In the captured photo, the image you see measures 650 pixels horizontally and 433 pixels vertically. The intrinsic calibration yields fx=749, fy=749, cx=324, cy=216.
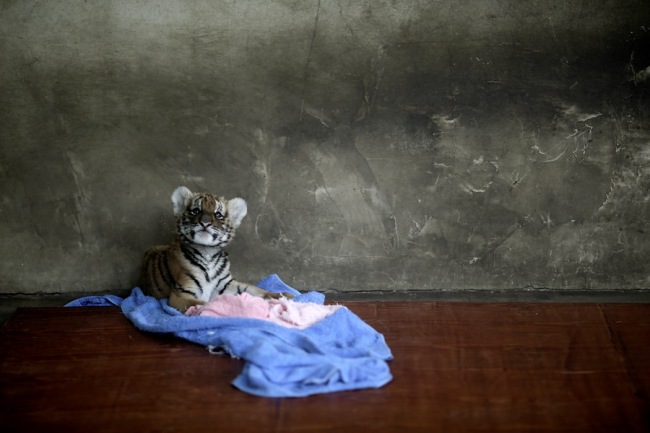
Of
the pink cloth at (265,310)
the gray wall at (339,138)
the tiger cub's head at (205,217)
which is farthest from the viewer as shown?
the gray wall at (339,138)

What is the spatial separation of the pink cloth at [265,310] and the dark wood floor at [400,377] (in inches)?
9.6

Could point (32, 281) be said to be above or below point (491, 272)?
below

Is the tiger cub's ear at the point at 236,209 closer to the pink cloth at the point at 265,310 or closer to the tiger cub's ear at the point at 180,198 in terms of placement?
the tiger cub's ear at the point at 180,198

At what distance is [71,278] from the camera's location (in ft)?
15.6

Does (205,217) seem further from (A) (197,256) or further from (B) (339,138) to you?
(B) (339,138)

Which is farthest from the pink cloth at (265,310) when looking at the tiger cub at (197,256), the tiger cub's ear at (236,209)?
the tiger cub's ear at (236,209)

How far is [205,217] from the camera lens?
396 centimetres

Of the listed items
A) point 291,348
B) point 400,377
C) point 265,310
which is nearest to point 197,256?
point 265,310

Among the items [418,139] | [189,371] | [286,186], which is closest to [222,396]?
[189,371]

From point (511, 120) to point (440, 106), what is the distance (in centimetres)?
45

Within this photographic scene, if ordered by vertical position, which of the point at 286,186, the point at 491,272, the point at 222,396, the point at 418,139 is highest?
the point at 418,139

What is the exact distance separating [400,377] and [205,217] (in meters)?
1.43

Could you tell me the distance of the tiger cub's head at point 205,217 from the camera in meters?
3.97

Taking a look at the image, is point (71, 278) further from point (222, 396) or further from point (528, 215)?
point (528, 215)
